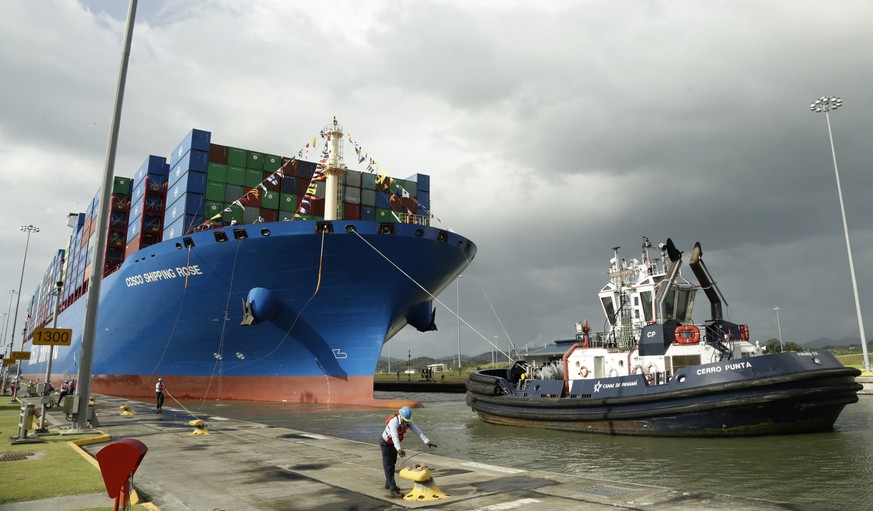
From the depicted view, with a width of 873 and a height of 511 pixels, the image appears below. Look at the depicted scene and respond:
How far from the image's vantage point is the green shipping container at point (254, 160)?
31562 millimetres

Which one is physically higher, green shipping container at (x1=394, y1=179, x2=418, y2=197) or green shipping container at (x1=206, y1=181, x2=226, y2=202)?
green shipping container at (x1=394, y1=179, x2=418, y2=197)

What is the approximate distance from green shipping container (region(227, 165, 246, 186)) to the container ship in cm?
7

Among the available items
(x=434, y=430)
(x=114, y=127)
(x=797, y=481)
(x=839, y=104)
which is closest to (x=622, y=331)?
(x=434, y=430)

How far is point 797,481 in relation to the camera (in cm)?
970

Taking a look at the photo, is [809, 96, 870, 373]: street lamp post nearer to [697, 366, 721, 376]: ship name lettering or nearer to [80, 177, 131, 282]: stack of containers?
[697, 366, 721, 376]: ship name lettering

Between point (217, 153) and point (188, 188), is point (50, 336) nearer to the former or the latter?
point (188, 188)

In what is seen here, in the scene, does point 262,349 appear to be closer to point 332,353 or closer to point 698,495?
point 332,353

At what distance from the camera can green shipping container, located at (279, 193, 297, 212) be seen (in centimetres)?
3118

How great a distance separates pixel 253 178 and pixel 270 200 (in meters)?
1.87

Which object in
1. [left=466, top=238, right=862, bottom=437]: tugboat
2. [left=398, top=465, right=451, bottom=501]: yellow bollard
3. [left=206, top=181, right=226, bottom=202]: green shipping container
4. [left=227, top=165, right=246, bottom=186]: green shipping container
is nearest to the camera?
[left=398, top=465, right=451, bottom=501]: yellow bollard

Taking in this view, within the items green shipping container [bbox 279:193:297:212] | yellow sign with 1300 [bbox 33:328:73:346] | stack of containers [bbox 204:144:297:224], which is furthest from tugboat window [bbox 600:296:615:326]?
green shipping container [bbox 279:193:297:212]

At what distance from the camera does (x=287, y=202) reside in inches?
1241

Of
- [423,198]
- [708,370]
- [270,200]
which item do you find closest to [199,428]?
[708,370]

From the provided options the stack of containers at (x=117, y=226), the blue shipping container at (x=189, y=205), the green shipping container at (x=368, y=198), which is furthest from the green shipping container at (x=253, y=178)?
the stack of containers at (x=117, y=226)
